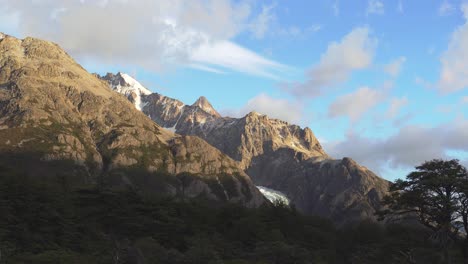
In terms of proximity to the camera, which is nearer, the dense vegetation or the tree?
the dense vegetation

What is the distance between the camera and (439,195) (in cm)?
6569

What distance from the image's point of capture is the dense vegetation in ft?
161

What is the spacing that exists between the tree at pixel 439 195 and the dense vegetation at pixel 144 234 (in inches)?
186

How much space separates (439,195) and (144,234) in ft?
134

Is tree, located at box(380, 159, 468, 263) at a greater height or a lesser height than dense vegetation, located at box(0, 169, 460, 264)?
greater

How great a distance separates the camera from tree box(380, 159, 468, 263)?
210 ft

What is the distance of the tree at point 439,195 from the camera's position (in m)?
63.9

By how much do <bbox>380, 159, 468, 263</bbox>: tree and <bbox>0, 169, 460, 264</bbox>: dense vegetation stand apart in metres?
4.72

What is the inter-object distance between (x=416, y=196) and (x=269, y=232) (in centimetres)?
2779

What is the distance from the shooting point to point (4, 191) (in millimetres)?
63750

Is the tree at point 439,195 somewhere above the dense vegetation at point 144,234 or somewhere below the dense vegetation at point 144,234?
above

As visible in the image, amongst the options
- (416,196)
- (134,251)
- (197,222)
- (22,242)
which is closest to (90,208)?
(22,242)

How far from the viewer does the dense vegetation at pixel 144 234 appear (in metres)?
49.1

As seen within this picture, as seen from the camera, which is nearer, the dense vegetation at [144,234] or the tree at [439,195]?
the dense vegetation at [144,234]
